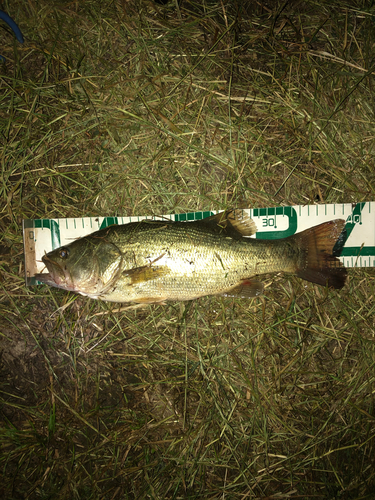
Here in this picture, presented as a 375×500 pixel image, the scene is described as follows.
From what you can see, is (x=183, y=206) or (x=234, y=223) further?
(x=183, y=206)

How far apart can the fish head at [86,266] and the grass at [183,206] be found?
18.4 inches

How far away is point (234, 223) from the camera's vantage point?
9.42ft

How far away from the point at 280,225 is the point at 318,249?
1.52 feet

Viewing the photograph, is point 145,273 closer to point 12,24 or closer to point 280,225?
point 280,225

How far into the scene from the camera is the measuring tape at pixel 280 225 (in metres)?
3.07

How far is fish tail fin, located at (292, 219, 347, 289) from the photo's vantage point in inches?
111

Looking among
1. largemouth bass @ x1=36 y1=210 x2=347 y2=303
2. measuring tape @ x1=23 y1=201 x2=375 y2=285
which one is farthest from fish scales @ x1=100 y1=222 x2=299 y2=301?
measuring tape @ x1=23 y1=201 x2=375 y2=285

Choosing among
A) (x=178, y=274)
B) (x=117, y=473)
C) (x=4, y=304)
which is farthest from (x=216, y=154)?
(x=117, y=473)

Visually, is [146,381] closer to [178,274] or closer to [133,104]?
[178,274]

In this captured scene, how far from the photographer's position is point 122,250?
2658 millimetres

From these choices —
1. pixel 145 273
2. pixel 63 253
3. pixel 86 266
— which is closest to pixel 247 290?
pixel 145 273

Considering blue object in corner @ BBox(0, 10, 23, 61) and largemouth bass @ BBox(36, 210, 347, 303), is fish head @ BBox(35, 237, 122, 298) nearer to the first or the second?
largemouth bass @ BBox(36, 210, 347, 303)

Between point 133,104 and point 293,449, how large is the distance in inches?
159

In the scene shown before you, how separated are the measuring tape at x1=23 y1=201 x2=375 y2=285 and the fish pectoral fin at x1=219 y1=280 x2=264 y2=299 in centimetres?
60
